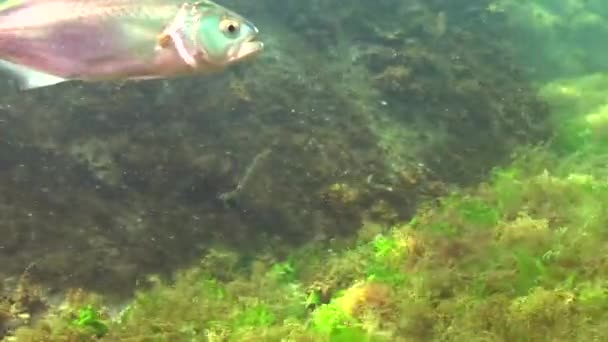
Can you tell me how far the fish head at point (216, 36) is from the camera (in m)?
2.65

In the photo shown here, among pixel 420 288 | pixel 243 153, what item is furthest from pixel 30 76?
pixel 243 153

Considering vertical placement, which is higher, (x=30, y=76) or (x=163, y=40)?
(x=163, y=40)

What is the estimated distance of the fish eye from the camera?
272cm

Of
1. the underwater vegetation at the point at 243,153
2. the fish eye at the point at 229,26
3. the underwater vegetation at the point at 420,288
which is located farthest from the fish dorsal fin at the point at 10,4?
the underwater vegetation at the point at 243,153

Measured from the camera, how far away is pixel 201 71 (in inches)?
106

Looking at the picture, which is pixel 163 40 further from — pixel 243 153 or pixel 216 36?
pixel 243 153

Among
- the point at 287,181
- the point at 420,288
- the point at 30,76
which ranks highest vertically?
the point at 30,76

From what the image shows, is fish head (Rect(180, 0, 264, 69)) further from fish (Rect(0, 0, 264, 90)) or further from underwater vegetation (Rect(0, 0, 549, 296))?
underwater vegetation (Rect(0, 0, 549, 296))

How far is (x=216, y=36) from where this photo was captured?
2.71 meters

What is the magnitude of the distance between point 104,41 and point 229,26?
0.56m

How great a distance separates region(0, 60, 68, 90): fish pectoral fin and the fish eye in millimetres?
755

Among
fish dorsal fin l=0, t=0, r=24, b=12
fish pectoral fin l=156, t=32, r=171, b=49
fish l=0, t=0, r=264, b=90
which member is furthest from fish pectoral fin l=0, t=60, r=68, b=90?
fish pectoral fin l=156, t=32, r=171, b=49

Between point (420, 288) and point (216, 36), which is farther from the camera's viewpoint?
point (420, 288)

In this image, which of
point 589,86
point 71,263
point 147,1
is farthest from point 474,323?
point 589,86
